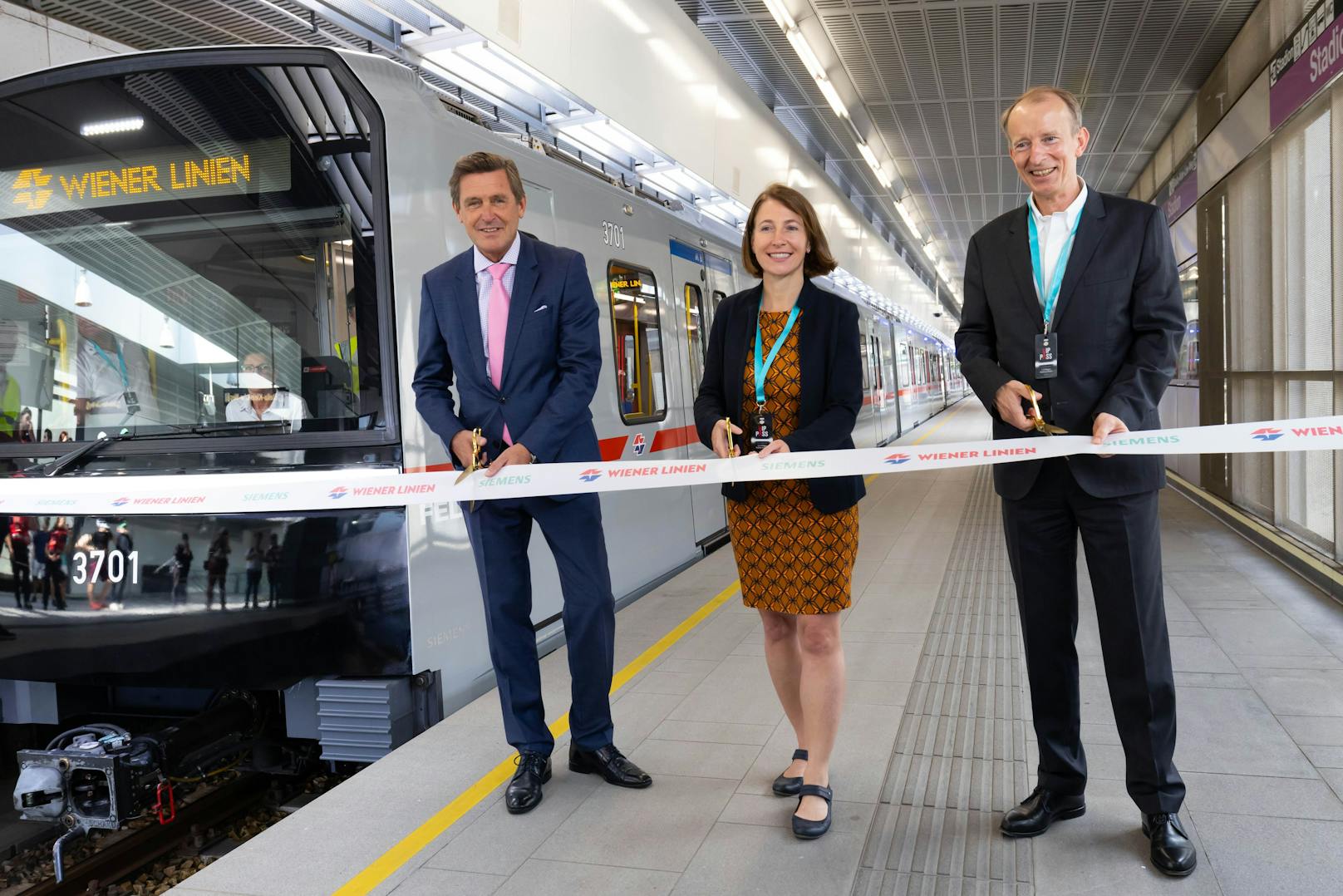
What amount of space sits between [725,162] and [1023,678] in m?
6.81

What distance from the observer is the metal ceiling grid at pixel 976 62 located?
9.08 metres

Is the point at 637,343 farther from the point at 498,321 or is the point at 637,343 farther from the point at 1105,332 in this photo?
the point at 1105,332

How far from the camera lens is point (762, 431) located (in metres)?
3.07

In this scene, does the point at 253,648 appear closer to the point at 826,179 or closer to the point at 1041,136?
the point at 1041,136

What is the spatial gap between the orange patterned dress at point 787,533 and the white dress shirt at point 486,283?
0.81 metres

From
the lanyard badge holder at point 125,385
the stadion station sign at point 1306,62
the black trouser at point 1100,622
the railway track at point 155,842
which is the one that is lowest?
the railway track at point 155,842

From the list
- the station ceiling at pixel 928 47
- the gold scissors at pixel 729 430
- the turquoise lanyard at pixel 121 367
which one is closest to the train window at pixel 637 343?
the station ceiling at pixel 928 47

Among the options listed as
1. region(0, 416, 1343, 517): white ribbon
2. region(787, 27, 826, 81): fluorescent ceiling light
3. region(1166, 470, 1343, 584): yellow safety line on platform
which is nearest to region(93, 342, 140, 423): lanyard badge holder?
region(0, 416, 1343, 517): white ribbon

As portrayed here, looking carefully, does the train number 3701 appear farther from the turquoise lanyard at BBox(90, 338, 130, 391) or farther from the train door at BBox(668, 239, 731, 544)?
the train door at BBox(668, 239, 731, 544)

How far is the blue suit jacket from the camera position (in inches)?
128

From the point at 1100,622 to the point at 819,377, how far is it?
1031 millimetres

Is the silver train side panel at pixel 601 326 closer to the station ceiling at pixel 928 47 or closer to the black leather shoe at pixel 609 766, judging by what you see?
the black leather shoe at pixel 609 766

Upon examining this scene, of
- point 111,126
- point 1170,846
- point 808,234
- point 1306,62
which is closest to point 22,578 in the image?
point 111,126

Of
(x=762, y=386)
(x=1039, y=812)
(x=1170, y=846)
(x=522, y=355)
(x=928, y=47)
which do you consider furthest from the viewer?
(x=928, y=47)
